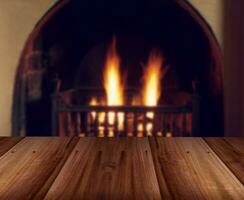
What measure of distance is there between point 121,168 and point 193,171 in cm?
13

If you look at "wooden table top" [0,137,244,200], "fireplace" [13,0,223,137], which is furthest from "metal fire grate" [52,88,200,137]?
"wooden table top" [0,137,244,200]

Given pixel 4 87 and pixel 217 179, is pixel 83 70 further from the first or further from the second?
pixel 217 179

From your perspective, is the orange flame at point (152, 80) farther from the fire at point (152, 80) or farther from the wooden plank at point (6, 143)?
the wooden plank at point (6, 143)

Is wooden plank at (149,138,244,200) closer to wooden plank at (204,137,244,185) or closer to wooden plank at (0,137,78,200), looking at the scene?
wooden plank at (204,137,244,185)

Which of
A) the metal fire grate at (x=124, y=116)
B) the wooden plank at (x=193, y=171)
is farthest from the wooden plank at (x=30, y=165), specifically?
the metal fire grate at (x=124, y=116)

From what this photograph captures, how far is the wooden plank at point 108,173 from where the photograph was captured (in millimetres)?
736

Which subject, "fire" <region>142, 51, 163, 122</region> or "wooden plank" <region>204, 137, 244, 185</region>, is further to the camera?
"fire" <region>142, 51, 163, 122</region>

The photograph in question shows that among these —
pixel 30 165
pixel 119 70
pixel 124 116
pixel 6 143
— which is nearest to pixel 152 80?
pixel 119 70

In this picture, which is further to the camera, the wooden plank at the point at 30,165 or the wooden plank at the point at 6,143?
the wooden plank at the point at 6,143

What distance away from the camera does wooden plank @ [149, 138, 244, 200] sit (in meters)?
0.74

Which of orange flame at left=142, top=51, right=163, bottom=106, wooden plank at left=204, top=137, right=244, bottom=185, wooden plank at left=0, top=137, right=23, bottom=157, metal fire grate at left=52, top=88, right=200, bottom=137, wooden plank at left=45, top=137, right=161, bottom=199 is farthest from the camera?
orange flame at left=142, top=51, right=163, bottom=106

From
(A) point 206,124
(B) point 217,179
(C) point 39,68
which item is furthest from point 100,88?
(B) point 217,179

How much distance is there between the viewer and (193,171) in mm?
872

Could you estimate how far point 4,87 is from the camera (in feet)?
7.00
